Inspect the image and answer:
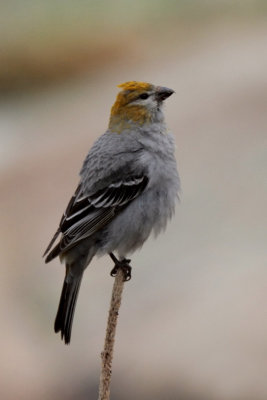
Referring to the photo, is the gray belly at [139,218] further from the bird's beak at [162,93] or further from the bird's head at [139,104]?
the bird's beak at [162,93]

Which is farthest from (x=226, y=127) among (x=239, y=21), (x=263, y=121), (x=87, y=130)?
(x=239, y=21)

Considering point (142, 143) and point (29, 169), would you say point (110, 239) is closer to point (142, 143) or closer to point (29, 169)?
point (142, 143)

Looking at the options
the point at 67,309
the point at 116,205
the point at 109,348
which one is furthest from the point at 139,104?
the point at 109,348

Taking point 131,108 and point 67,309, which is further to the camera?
point 131,108

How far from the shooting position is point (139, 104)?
18.4ft

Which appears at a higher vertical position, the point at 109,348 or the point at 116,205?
the point at 116,205

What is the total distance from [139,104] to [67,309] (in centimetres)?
154

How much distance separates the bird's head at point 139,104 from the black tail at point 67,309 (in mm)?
1165

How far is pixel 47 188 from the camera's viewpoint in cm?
1233

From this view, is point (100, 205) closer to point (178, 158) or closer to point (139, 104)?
point (139, 104)

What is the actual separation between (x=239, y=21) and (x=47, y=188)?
6830 millimetres

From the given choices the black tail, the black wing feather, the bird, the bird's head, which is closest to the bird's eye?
the bird's head

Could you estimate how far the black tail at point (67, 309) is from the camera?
16.6 ft

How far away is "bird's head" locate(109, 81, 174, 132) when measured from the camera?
5.59 metres
